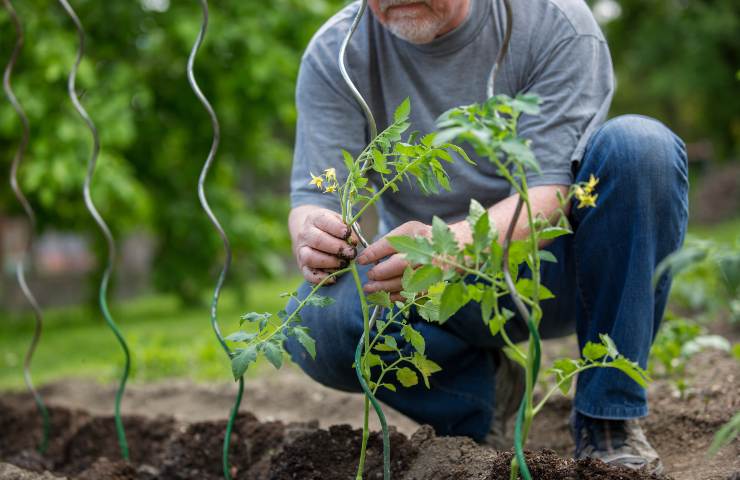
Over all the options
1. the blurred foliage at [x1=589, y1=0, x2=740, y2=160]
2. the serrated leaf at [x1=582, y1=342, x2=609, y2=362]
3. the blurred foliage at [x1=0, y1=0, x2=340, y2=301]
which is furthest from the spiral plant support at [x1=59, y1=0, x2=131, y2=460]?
the blurred foliage at [x1=589, y1=0, x2=740, y2=160]

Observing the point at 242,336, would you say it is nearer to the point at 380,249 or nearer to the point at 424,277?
the point at 380,249

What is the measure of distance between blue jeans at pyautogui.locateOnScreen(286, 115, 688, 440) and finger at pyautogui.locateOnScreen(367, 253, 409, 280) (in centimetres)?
44

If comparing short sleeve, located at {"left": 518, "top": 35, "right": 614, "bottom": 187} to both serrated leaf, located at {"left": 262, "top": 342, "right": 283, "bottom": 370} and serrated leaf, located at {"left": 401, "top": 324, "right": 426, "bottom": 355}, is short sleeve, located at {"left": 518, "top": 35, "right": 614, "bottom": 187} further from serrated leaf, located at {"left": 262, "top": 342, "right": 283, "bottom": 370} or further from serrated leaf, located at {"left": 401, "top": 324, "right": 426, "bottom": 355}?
serrated leaf, located at {"left": 262, "top": 342, "right": 283, "bottom": 370}

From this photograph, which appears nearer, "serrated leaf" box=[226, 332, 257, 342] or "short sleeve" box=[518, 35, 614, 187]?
"serrated leaf" box=[226, 332, 257, 342]

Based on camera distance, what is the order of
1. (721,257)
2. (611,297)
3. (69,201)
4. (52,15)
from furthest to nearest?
1. (69,201)
2. (52,15)
3. (611,297)
4. (721,257)

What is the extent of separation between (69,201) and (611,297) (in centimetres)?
623

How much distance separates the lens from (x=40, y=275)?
631 inches

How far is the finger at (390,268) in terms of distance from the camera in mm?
1570

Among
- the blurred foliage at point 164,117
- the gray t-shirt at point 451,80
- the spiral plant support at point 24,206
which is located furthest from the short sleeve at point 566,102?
the blurred foliage at point 164,117

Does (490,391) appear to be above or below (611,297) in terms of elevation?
below

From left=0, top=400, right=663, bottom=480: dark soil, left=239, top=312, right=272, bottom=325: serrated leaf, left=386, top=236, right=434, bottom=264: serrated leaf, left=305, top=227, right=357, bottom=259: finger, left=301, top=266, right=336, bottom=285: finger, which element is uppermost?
left=305, top=227, right=357, bottom=259: finger

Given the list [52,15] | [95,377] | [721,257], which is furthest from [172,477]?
[52,15]

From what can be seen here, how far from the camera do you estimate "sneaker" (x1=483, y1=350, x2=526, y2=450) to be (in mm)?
2293

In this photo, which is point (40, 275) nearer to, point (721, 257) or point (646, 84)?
point (646, 84)
